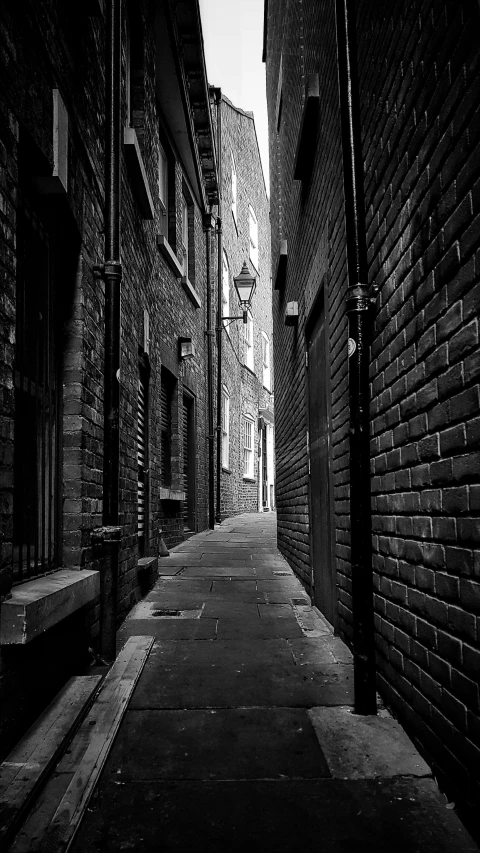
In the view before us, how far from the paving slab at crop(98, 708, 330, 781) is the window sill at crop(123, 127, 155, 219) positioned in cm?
411

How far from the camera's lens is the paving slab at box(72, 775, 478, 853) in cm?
165

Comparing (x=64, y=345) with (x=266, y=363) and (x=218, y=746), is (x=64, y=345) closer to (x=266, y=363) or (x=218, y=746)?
(x=218, y=746)

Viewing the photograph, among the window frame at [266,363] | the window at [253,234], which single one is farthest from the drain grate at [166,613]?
the window frame at [266,363]

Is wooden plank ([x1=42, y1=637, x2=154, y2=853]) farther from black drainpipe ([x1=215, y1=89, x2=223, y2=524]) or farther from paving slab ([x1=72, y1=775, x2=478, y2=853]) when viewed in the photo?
black drainpipe ([x1=215, y1=89, x2=223, y2=524])

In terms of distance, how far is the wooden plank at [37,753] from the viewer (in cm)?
177

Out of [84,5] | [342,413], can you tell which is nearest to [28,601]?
[342,413]

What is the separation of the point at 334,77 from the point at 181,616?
3.82 meters

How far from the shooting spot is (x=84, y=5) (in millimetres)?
3494

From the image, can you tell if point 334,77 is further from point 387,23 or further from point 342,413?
point 342,413

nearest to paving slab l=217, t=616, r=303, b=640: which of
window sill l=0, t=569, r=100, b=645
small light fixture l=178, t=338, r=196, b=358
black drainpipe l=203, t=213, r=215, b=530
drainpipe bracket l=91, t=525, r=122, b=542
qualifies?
drainpipe bracket l=91, t=525, r=122, b=542

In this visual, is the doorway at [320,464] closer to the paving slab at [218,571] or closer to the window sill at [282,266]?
the paving slab at [218,571]

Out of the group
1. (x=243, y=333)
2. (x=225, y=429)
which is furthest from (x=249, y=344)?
(x=225, y=429)

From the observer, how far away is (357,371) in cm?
268

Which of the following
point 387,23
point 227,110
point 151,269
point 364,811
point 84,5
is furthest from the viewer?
point 227,110
